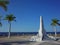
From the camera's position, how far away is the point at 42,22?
39.3 meters

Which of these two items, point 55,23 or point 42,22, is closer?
point 42,22

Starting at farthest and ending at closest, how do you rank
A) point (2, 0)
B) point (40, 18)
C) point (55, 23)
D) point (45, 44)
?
point (55, 23) → point (40, 18) → point (45, 44) → point (2, 0)

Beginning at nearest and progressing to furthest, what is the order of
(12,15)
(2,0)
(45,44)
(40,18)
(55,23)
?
1. (2,0)
2. (45,44)
3. (40,18)
4. (12,15)
5. (55,23)

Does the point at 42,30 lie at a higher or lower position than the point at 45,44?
higher

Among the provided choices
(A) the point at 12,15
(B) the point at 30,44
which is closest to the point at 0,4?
(B) the point at 30,44

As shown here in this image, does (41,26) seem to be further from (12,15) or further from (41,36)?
(12,15)

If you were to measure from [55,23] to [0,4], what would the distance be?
5665cm

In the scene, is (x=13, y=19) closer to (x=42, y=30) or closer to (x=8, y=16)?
(x=8, y=16)

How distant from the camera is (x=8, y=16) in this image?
64188 mm

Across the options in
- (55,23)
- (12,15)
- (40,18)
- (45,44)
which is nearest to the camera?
(45,44)

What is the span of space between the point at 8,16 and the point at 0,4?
3893 centimetres

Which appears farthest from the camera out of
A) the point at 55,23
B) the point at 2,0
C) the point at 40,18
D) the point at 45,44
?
the point at 55,23

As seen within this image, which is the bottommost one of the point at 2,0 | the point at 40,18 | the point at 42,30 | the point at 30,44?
the point at 30,44

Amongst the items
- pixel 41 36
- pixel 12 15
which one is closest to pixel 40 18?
pixel 41 36
